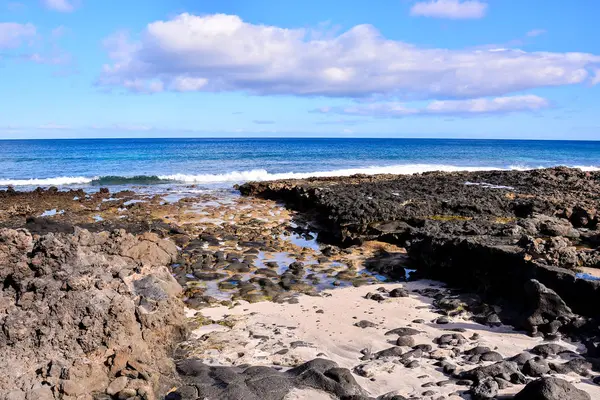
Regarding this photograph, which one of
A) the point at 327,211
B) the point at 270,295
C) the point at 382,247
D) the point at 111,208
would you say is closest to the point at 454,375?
the point at 270,295

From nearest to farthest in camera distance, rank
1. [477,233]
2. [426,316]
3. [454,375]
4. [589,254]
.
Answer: [454,375]
[426,316]
[589,254]
[477,233]

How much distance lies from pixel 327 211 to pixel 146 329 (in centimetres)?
1173

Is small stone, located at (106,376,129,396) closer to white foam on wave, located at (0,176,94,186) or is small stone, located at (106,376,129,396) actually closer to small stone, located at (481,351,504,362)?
small stone, located at (481,351,504,362)

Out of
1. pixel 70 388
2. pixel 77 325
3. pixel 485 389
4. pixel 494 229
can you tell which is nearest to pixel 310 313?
pixel 485 389

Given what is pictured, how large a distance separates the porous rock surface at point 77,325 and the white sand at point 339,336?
2.96ft

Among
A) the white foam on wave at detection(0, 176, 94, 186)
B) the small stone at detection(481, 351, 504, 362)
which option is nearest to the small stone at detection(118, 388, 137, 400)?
the small stone at detection(481, 351, 504, 362)

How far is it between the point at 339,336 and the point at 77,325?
3897 millimetres

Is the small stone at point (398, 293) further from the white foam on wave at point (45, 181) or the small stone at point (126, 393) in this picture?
the white foam on wave at point (45, 181)

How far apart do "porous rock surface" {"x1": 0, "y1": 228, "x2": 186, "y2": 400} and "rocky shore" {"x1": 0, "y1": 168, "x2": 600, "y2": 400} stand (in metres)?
0.02

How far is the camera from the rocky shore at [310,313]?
20.1ft

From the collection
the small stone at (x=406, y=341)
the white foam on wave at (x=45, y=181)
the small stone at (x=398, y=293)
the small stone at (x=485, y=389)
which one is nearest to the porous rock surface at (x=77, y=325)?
the small stone at (x=406, y=341)

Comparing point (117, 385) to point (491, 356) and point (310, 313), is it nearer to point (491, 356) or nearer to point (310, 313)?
point (310, 313)

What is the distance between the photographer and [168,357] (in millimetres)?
7023

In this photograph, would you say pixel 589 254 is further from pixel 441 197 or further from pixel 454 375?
pixel 441 197
